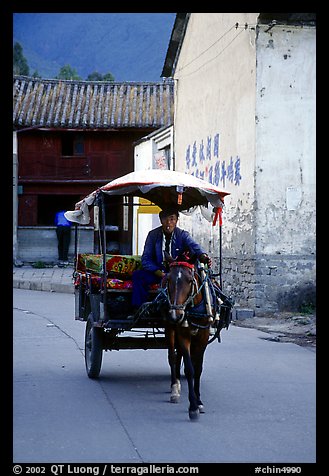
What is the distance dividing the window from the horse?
33407 millimetres

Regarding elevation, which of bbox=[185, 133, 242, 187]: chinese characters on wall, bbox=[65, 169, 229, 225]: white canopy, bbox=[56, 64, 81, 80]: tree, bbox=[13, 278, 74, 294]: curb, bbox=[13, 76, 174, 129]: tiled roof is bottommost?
bbox=[13, 278, 74, 294]: curb

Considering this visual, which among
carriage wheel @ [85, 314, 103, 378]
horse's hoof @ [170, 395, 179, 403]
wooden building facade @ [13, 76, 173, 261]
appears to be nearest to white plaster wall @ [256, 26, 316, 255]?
carriage wheel @ [85, 314, 103, 378]

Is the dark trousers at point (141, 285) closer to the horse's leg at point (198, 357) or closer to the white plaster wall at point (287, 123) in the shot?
the horse's leg at point (198, 357)

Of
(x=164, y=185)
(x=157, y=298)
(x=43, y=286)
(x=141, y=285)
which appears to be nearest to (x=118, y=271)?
(x=141, y=285)

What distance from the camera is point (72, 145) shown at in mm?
41844

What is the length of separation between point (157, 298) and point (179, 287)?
23.5 inches

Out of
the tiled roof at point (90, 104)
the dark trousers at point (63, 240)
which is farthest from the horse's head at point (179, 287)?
the dark trousers at point (63, 240)

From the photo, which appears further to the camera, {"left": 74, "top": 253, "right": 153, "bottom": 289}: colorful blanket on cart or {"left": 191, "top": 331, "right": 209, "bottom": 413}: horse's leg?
{"left": 74, "top": 253, "right": 153, "bottom": 289}: colorful blanket on cart

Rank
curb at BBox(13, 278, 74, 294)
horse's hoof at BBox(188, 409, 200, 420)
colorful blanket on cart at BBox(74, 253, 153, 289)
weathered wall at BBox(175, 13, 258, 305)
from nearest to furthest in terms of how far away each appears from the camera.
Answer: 1. horse's hoof at BBox(188, 409, 200, 420)
2. colorful blanket on cart at BBox(74, 253, 153, 289)
3. weathered wall at BBox(175, 13, 258, 305)
4. curb at BBox(13, 278, 74, 294)

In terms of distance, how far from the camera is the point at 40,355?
12.4m

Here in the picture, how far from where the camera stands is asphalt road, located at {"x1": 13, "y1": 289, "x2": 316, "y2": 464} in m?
6.84

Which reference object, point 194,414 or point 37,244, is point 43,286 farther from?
point 194,414

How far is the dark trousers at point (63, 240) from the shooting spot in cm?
4000

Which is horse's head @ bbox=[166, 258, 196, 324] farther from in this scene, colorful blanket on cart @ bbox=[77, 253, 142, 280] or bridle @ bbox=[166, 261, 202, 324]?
colorful blanket on cart @ bbox=[77, 253, 142, 280]
